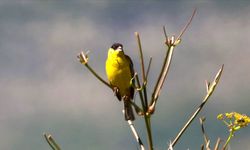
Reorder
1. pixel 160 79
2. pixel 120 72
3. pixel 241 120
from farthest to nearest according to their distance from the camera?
pixel 120 72 < pixel 241 120 < pixel 160 79

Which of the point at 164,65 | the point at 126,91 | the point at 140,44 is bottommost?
the point at 126,91

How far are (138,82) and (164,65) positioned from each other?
0.93ft

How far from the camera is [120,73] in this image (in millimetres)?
8555

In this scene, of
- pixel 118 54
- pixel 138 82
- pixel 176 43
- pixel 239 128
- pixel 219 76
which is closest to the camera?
pixel 138 82

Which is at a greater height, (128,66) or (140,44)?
(140,44)

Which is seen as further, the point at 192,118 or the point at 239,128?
the point at 239,128

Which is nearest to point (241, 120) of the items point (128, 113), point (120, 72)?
point (128, 113)

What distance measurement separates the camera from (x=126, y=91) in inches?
331

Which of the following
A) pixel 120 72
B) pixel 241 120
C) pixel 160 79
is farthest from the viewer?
pixel 120 72

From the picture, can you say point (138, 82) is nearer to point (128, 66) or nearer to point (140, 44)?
point (140, 44)

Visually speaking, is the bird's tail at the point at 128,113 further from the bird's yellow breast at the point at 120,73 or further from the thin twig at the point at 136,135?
the bird's yellow breast at the point at 120,73

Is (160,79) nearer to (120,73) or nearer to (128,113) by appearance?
(128,113)

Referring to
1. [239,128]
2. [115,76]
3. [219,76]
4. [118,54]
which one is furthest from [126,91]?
[219,76]

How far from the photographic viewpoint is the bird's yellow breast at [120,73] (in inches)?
334
